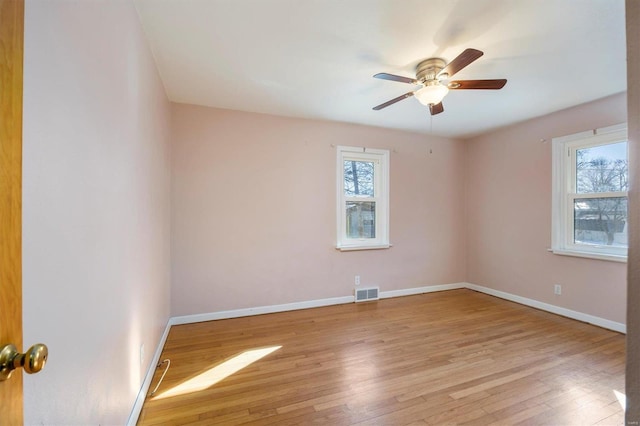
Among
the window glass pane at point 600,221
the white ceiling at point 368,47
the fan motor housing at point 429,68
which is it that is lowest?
the window glass pane at point 600,221

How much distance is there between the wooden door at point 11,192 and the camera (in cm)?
53

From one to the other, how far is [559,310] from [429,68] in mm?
3387

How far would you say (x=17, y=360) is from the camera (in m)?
0.53

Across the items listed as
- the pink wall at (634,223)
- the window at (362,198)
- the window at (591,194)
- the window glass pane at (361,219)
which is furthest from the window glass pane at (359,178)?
the pink wall at (634,223)

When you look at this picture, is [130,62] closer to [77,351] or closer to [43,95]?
[43,95]

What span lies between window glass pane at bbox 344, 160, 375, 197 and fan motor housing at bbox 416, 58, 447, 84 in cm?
180

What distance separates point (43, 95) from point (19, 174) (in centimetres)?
34

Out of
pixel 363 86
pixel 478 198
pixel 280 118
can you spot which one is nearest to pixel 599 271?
pixel 478 198

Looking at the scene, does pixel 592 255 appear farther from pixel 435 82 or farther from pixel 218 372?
pixel 218 372

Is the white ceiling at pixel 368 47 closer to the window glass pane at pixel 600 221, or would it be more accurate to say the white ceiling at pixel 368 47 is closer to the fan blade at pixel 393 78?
the fan blade at pixel 393 78

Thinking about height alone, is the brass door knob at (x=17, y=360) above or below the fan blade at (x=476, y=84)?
below

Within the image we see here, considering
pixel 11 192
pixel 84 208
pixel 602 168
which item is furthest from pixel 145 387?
pixel 602 168

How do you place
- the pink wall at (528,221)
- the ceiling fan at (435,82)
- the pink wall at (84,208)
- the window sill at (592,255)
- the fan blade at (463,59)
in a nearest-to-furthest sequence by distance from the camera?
the pink wall at (84,208) → the fan blade at (463,59) → the ceiling fan at (435,82) → the window sill at (592,255) → the pink wall at (528,221)

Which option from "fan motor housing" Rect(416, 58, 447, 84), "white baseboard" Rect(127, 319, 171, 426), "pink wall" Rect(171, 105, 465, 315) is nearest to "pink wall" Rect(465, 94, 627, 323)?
"pink wall" Rect(171, 105, 465, 315)
